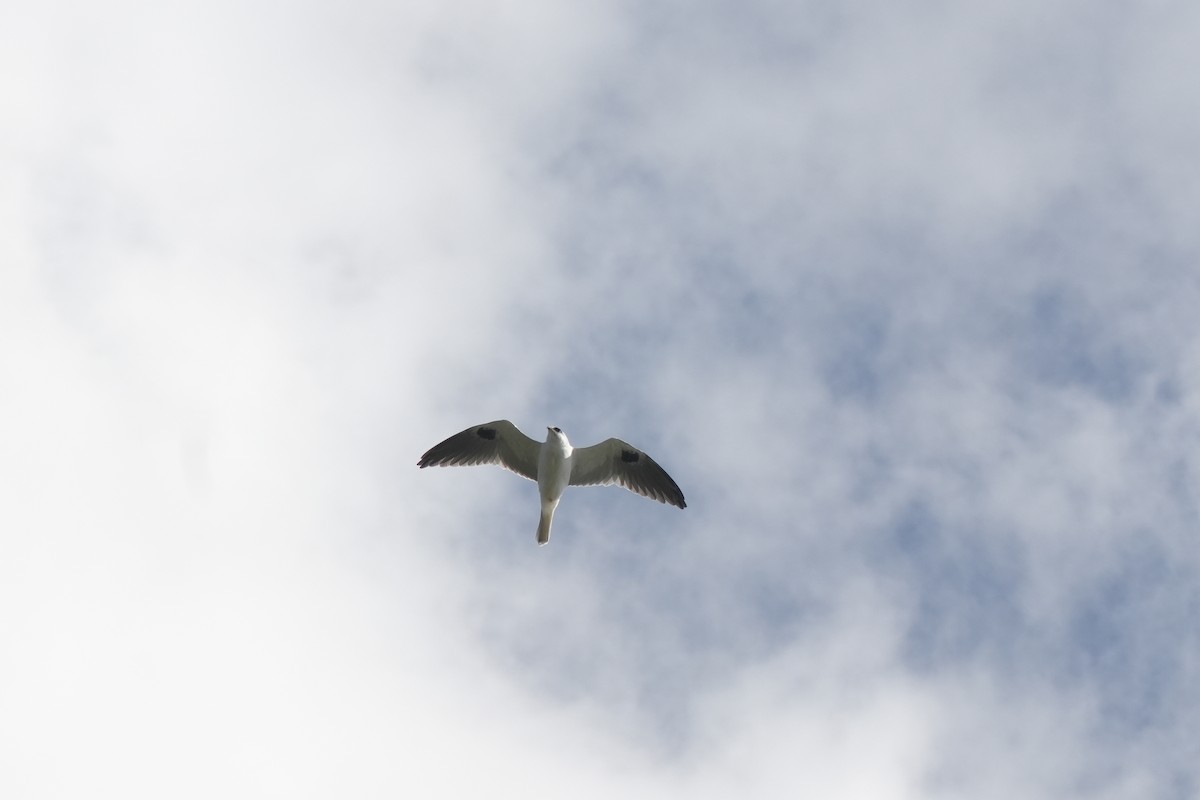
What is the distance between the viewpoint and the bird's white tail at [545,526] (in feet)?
81.7

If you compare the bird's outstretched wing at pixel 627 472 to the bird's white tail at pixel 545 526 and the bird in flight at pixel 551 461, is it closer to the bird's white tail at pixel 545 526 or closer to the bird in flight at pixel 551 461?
the bird in flight at pixel 551 461

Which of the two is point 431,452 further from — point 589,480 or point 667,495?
point 667,495

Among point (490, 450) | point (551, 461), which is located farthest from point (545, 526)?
point (490, 450)

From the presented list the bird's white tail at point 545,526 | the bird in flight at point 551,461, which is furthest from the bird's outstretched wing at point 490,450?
the bird's white tail at point 545,526

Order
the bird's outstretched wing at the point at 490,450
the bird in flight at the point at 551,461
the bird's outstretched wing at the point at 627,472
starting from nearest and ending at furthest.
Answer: the bird in flight at the point at 551,461 < the bird's outstretched wing at the point at 490,450 < the bird's outstretched wing at the point at 627,472

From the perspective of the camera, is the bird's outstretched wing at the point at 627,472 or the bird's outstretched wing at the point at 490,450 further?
the bird's outstretched wing at the point at 627,472

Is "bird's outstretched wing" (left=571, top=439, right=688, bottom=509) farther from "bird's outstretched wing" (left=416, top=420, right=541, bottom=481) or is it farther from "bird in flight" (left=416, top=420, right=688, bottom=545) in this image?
"bird's outstretched wing" (left=416, top=420, right=541, bottom=481)

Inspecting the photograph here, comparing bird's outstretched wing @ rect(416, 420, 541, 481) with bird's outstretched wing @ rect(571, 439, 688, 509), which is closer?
bird's outstretched wing @ rect(416, 420, 541, 481)

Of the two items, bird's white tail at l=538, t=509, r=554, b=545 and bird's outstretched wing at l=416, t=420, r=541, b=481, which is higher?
bird's outstretched wing at l=416, t=420, r=541, b=481

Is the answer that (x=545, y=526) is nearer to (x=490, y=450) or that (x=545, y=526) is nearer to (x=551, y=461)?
(x=551, y=461)

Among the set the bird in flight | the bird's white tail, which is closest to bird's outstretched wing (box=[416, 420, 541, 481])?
the bird in flight

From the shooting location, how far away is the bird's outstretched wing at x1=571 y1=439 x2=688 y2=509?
2562cm

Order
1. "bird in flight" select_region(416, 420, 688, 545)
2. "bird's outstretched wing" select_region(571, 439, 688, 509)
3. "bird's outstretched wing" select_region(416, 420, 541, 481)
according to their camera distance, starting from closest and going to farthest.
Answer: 1. "bird in flight" select_region(416, 420, 688, 545)
2. "bird's outstretched wing" select_region(416, 420, 541, 481)
3. "bird's outstretched wing" select_region(571, 439, 688, 509)

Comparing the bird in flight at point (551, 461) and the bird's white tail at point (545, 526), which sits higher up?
the bird in flight at point (551, 461)
